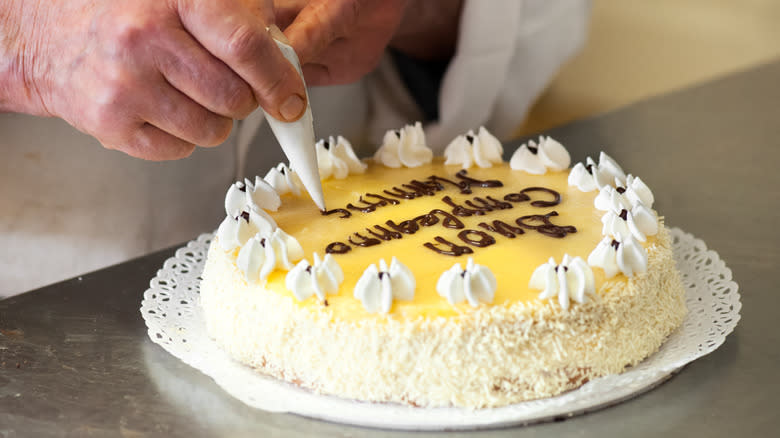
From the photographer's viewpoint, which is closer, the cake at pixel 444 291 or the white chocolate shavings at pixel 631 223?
the cake at pixel 444 291

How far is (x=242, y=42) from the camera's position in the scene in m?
1.07

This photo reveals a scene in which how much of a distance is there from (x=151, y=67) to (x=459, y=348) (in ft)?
1.79

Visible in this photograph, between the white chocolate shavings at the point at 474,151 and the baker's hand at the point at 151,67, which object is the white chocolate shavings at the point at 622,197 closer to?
the white chocolate shavings at the point at 474,151

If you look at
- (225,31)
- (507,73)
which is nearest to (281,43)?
(225,31)

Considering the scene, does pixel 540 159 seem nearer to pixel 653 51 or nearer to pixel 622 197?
pixel 622 197

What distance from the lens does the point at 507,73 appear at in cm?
216

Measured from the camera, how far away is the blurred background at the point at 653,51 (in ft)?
12.8

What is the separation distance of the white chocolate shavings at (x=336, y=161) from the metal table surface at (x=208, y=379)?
1.11 feet

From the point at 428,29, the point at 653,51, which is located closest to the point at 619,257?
the point at 428,29

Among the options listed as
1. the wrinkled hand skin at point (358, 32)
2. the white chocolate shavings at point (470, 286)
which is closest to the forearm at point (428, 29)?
the wrinkled hand skin at point (358, 32)

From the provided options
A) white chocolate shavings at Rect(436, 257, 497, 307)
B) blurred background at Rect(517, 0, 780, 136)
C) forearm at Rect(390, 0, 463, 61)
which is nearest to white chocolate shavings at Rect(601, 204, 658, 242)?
white chocolate shavings at Rect(436, 257, 497, 307)

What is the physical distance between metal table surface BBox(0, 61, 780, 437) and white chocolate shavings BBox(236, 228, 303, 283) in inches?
6.5

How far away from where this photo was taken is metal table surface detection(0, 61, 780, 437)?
1021 millimetres

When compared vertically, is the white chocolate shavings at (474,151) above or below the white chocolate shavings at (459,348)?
above
